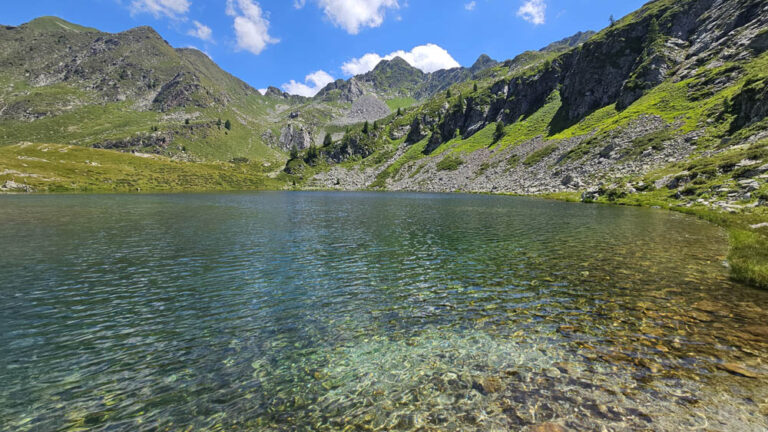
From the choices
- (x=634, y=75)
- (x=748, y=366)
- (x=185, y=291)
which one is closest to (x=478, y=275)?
(x=748, y=366)

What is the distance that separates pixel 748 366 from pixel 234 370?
18.3m

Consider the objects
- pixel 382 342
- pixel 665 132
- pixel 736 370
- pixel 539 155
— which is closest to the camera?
pixel 736 370

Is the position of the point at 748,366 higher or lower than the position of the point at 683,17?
lower

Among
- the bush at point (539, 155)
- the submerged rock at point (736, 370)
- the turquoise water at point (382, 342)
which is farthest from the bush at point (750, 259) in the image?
the bush at point (539, 155)

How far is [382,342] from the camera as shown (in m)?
13.6

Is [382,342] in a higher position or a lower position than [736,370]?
lower

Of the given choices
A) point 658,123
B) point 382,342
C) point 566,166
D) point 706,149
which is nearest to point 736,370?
point 382,342

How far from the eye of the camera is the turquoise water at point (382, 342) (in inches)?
359

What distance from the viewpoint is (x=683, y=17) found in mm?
158125

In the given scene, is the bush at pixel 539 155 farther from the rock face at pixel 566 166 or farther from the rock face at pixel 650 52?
the rock face at pixel 650 52

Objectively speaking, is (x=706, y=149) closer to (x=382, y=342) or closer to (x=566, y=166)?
(x=566, y=166)

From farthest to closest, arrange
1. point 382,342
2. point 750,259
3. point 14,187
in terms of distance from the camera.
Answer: point 14,187
point 750,259
point 382,342

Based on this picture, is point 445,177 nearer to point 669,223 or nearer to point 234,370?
point 669,223

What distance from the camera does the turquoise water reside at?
9109mm
